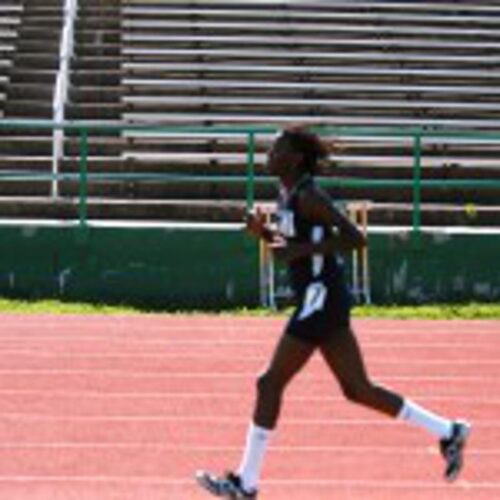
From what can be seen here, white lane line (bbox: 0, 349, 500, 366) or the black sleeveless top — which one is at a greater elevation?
the black sleeveless top

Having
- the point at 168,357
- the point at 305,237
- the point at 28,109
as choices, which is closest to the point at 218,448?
the point at 305,237

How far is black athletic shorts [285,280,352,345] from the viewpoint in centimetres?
634

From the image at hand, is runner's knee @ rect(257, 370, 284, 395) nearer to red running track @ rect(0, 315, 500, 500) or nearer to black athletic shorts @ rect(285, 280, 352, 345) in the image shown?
black athletic shorts @ rect(285, 280, 352, 345)

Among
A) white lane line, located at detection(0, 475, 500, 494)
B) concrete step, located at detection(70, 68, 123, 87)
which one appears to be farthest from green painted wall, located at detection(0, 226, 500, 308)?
white lane line, located at detection(0, 475, 500, 494)

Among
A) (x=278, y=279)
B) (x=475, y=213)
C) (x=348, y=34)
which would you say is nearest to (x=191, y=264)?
(x=278, y=279)

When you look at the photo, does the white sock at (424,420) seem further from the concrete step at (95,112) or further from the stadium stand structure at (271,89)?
the concrete step at (95,112)

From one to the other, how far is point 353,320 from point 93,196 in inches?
167

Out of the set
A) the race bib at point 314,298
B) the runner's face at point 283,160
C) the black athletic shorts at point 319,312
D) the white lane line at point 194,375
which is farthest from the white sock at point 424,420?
the white lane line at point 194,375

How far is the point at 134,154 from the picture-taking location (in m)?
18.4

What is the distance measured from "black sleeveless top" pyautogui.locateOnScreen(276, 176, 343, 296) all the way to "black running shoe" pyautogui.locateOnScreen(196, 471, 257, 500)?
0.82 metres

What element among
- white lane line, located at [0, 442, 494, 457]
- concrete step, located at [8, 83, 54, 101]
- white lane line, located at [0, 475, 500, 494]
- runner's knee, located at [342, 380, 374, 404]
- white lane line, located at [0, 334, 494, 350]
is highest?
concrete step, located at [8, 83, 54, 101]

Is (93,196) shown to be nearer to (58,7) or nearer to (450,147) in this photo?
(450,147)

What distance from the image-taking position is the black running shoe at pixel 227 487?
253 inches

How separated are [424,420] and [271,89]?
14.5 m
